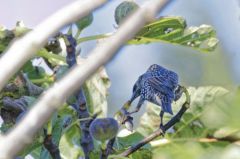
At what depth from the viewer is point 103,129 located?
90 cm

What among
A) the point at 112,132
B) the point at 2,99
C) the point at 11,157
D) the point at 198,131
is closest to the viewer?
the point at 11,157

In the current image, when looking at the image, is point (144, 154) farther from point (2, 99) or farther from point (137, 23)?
point (137, 23)

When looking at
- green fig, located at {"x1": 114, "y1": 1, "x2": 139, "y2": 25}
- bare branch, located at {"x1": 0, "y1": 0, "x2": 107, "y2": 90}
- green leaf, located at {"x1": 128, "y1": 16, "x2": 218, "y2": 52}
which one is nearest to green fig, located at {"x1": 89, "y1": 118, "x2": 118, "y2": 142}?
green fig, located at {"x1": 114, "y1": 1, "x2": 139, "y2": 25}

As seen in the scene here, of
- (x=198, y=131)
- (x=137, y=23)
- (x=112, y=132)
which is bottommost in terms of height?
(x=198, y=131)

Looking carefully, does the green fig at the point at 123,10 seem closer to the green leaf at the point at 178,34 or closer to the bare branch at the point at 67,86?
the green leaf at the point at 178,34

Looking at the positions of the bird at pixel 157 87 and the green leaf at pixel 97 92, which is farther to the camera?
the green leaf at pixel 97 92

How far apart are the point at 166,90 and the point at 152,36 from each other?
0.89 feet

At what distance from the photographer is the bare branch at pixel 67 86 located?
34cm

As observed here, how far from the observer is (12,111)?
1.00 meters

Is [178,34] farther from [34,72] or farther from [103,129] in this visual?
[103,129]

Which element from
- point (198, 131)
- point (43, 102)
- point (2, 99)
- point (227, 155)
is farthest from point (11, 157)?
point (198, 131)

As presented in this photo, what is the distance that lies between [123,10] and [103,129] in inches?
9.2

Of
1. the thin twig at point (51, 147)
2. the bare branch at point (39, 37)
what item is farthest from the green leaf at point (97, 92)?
the bare branch at point (39, 37)

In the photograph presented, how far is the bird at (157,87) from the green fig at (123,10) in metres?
0.10
